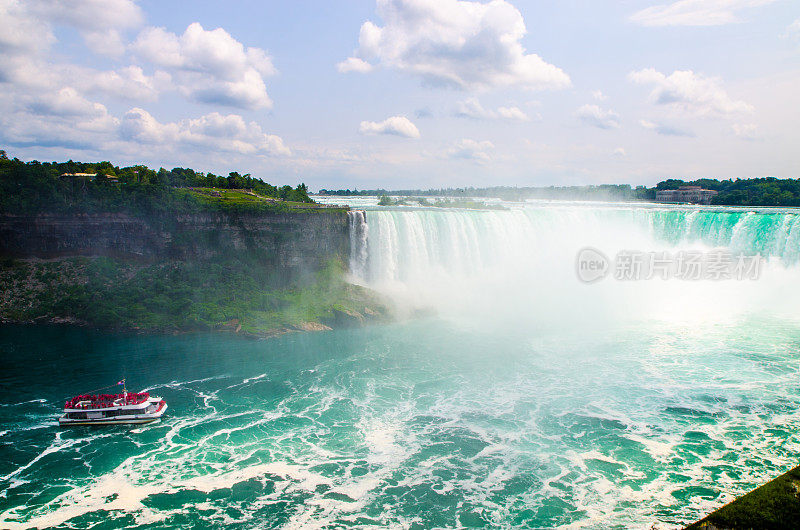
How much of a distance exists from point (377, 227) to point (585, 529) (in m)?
35.4

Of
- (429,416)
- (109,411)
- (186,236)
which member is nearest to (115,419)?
(109,411)

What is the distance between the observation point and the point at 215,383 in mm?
28562

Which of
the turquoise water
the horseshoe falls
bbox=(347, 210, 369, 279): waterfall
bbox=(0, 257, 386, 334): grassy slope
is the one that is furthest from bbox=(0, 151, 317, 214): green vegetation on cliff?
the turquoise water

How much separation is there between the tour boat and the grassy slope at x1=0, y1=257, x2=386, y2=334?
1427 centimetres

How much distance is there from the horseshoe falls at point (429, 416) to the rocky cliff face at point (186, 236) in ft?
13.7

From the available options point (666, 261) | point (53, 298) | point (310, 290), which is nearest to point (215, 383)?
point (310, 290)

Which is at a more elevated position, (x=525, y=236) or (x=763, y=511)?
(x=525, y=236)

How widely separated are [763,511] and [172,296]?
4206 centimetres

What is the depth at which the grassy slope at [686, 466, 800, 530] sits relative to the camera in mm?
11828

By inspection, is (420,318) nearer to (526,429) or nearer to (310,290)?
(310,290)

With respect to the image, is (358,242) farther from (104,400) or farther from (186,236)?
(104,400)

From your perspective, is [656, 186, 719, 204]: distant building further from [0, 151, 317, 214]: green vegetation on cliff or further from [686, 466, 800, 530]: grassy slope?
[686, 466, 800, 530]: grassy slope

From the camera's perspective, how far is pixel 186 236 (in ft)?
152

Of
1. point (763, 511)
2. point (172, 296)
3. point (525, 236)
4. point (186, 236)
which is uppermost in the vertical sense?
point (186, 236)
